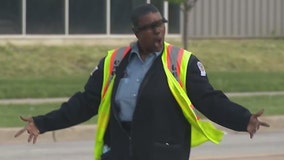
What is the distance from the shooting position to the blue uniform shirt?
15.4 feet

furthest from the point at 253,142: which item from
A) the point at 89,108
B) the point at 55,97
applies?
the point at 89,108

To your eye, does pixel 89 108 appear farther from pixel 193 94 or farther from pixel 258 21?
pixel 258 21

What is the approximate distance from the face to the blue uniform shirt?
0.06 metres

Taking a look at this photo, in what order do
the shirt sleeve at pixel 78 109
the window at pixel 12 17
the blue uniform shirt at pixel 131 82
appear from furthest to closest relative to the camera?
the window at pixel 12 17
the shirt sleeve at pixel 78 109
the blue uniform shirt at pixel 131 82

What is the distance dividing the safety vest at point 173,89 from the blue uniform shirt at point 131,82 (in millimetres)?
64

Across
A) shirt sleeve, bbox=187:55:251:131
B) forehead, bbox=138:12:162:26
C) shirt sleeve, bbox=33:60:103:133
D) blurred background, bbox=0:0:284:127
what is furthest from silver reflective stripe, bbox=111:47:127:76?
blurred background, bbox=0:0:284:127

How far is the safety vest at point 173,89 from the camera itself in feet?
15.5

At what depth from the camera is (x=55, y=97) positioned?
1922 cm

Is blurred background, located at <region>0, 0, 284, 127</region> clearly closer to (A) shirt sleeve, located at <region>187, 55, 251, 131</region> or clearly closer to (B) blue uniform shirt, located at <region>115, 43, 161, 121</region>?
(A) shirt sleeve, located at <region>187, 55, 251, 131</region>

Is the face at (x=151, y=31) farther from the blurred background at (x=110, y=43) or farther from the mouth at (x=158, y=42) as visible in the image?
the blurred background at (x=110, y=43)

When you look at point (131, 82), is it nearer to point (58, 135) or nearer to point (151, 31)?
point (151, 31)

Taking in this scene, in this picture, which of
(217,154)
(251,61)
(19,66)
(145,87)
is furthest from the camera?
(251,61)

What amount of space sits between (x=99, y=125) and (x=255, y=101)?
1318cm

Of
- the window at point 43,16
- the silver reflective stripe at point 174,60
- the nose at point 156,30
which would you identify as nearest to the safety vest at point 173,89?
the silver reflective stripe at point 174,60
